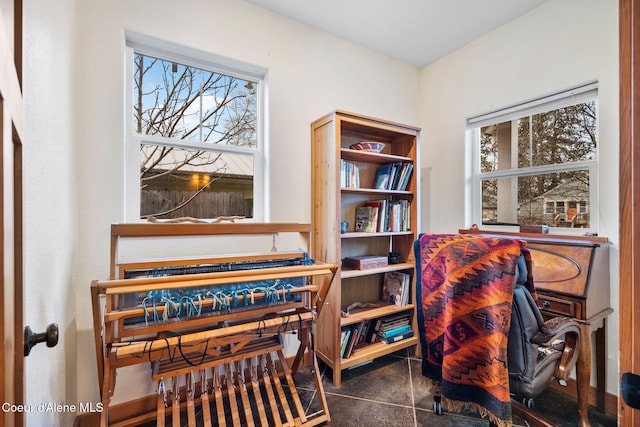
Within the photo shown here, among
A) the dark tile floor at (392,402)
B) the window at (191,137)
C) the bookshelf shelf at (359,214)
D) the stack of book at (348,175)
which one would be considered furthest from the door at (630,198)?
the window at (191,137)

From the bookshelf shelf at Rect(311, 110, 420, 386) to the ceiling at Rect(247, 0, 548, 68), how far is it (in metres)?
0.82

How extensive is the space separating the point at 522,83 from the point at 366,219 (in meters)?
1.61

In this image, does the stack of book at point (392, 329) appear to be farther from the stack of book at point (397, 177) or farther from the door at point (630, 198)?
the door at point (630, 198)

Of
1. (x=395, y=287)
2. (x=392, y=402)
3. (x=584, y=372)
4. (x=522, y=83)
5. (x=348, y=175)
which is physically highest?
(x=522, y=83)

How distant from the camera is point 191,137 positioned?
192cm

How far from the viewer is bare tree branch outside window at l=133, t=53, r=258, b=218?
182 centimetres

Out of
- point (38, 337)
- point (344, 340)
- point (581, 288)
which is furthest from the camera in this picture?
point (344, 340)

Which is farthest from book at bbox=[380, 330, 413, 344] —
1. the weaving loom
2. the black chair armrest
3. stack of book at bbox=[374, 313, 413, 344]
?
the black chair armrest

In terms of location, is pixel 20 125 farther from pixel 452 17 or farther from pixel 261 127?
pixel 452 17

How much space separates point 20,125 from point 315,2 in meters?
2.02

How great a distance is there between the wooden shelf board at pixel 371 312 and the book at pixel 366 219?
2.16 ft

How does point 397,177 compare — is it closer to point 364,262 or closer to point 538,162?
point 364,262

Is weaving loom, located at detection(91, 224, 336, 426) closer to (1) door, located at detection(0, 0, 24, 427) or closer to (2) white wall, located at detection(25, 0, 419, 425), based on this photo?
(2) white wall, located at detection(25, 0, 419, 425)

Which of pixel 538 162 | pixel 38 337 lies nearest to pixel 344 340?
pixel 38 337
